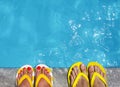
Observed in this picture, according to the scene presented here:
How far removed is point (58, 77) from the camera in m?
4.93

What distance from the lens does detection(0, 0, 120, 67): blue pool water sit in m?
5.19

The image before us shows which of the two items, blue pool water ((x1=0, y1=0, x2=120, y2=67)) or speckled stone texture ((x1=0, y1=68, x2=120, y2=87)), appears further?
blue pool water ((x1=0, y1=0, x2=120, y2=67))

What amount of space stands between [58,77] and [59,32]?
0.73 meters

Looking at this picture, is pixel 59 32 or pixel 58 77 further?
pixel 59 32

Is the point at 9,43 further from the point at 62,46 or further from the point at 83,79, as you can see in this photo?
the point at 83,79

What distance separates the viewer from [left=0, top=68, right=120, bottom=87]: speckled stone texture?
4895 millimetres

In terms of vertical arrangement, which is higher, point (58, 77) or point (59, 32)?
point (59, 32)

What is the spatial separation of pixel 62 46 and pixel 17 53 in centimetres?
66

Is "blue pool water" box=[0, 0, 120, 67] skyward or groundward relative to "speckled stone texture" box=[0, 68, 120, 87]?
skyward

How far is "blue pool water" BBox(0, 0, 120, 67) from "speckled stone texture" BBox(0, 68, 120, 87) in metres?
0.18

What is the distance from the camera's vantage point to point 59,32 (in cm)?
529

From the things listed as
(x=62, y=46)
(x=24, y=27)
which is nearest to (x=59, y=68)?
(x=62, y=46)

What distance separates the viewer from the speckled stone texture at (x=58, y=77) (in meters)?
4.89

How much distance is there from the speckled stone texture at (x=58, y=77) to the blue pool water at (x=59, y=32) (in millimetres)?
178
